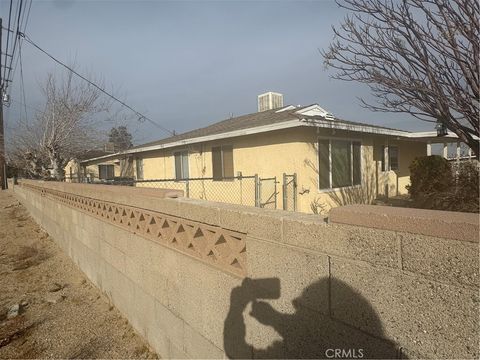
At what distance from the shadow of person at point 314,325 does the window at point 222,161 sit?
8.03 meters

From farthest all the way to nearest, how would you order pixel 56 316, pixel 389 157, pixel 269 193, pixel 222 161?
1. pixel 389 157
2. pixel 222 161
3. pixel 269 193
4. pixel 56 316

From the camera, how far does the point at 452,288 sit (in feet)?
3.83

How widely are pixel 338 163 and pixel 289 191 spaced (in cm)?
200

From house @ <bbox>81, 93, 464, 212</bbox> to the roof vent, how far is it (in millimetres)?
318

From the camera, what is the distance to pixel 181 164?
41.8ft

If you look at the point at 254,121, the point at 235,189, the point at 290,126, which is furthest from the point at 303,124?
the point at 235,189

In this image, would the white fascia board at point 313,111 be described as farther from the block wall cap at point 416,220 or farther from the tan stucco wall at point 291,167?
the block wall cap at point 416,220

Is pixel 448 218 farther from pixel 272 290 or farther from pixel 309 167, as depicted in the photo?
pixel 309 167

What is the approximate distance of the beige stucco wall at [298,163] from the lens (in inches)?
325

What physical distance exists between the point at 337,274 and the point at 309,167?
6.99 meters

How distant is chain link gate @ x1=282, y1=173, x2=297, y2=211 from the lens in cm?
809

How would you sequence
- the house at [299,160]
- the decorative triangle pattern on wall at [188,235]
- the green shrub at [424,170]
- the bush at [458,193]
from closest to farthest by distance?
the decorative triangle pattern on wall at [188,235] < the bush at [458,193] < the house at [299,160] < the green shrub at [424,170]

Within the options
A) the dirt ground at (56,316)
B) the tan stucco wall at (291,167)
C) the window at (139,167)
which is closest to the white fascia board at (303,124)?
the tan stucco wall at (291,167)

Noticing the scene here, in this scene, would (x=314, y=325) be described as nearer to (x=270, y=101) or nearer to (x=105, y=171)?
(x=270, y=101)
